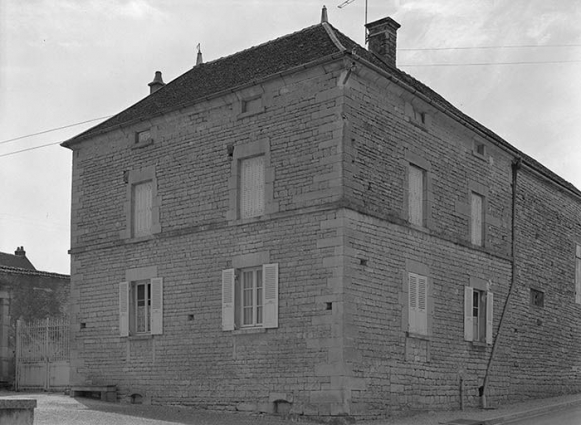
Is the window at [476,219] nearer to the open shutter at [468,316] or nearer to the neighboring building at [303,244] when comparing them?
the neighboring building at [303,244]

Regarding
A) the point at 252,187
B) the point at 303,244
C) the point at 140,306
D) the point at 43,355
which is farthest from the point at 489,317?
the point at 43,355

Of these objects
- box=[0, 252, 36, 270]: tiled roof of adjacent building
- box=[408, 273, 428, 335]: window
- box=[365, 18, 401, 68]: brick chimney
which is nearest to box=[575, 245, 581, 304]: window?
box=[365, 18, 401, 68]: brick chimney

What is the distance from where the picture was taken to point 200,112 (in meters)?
17.9

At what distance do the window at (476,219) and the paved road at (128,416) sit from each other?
7.10 metres

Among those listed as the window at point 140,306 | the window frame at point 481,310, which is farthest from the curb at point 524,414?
the window at point 140,306

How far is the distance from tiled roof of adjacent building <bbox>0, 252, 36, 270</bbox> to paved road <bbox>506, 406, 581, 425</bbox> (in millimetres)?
→ 29272

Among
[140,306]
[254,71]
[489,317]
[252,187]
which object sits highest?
[254,71]

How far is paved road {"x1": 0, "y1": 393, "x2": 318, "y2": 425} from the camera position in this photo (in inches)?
563

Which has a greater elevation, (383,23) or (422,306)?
(383,23)

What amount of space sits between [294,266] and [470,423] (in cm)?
450

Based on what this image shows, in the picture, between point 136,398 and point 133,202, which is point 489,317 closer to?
point 136,398

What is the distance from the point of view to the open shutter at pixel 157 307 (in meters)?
17.7

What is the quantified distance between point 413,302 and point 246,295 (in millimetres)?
3454

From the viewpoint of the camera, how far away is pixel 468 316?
731 inches
